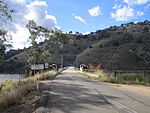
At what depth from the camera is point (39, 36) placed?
2393 inches

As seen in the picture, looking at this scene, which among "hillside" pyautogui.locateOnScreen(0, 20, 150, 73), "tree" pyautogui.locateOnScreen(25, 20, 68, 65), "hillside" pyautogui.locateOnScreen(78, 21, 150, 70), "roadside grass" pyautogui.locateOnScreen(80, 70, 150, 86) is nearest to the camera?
"roadside grass" pyautogui.locateOnScreen(80, 70, 150, 86)

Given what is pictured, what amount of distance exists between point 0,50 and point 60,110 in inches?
596

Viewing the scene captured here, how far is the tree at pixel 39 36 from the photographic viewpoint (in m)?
57.8

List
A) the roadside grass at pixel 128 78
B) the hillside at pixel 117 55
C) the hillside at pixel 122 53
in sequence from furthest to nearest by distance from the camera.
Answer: the hillside at pixel 117 55 < the hillside at pixel 122 53 < the roadside grass at pixel 128 78

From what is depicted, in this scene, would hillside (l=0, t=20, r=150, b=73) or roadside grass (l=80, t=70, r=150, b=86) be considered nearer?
roadside grass (l=80, t=70, r=150, b=86)

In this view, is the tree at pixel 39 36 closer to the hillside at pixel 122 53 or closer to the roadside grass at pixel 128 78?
the roadside grass at pixel 128 78

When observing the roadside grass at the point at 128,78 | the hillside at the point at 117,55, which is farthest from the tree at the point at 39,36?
the hillside at the point at 117,55

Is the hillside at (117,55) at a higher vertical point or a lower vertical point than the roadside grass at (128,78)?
higher

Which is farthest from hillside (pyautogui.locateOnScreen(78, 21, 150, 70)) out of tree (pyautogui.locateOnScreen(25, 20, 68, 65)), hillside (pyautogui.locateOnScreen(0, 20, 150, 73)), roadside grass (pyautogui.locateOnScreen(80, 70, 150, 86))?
roadside grass (pyautogui.locateOnScreen(80, 70, 150, 86))

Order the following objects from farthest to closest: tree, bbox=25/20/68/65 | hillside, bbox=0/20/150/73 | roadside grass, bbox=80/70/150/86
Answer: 1. hillside, bbox=0/20/150/73
2. tree, bbox=25/20/68/65
3. roadside grass, bbox=80/70/150/86

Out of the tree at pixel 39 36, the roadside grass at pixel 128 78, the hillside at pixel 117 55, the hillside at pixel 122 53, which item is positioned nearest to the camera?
the roadside grass at pixel 128 78

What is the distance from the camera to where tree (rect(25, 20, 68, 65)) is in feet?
190

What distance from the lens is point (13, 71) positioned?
112 m

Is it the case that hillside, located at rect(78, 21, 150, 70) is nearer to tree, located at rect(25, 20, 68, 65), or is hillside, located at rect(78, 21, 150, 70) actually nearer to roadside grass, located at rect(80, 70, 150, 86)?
tree, located at rect(25, 20, 68, 65)
